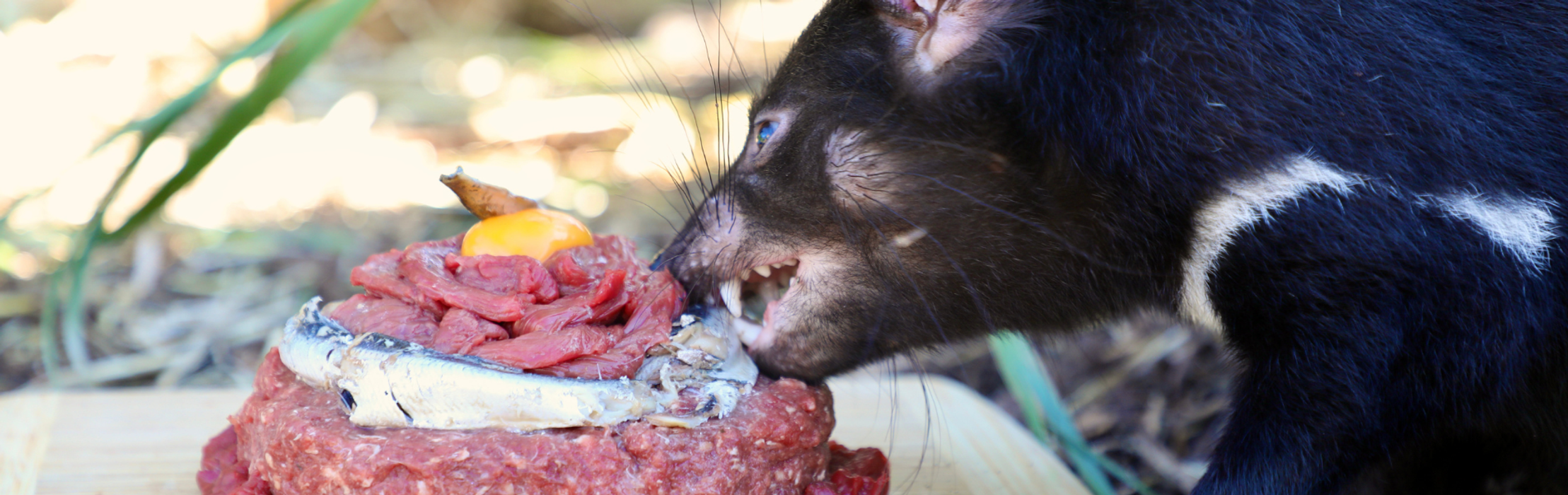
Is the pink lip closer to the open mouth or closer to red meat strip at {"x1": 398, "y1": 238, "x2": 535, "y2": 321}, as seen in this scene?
the open mouth

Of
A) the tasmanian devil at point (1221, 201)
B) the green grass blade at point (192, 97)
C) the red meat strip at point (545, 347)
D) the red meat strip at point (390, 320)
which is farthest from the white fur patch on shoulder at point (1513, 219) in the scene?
the green grass blade at point (192, 97)

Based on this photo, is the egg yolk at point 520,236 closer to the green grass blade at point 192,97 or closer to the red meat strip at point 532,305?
the red meat strip at point 532,305

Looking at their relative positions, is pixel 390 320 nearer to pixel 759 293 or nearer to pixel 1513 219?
pixel 759 293

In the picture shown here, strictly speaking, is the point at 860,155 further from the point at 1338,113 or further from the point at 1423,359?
the point at 1423,359

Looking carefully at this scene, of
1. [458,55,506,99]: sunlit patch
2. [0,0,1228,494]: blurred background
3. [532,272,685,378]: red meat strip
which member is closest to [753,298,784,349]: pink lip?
[532,272,685,378]: red meat strip

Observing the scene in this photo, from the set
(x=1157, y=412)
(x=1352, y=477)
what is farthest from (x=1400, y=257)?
(x=1157, y=412)

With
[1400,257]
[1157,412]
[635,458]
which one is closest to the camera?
[1400,257]
